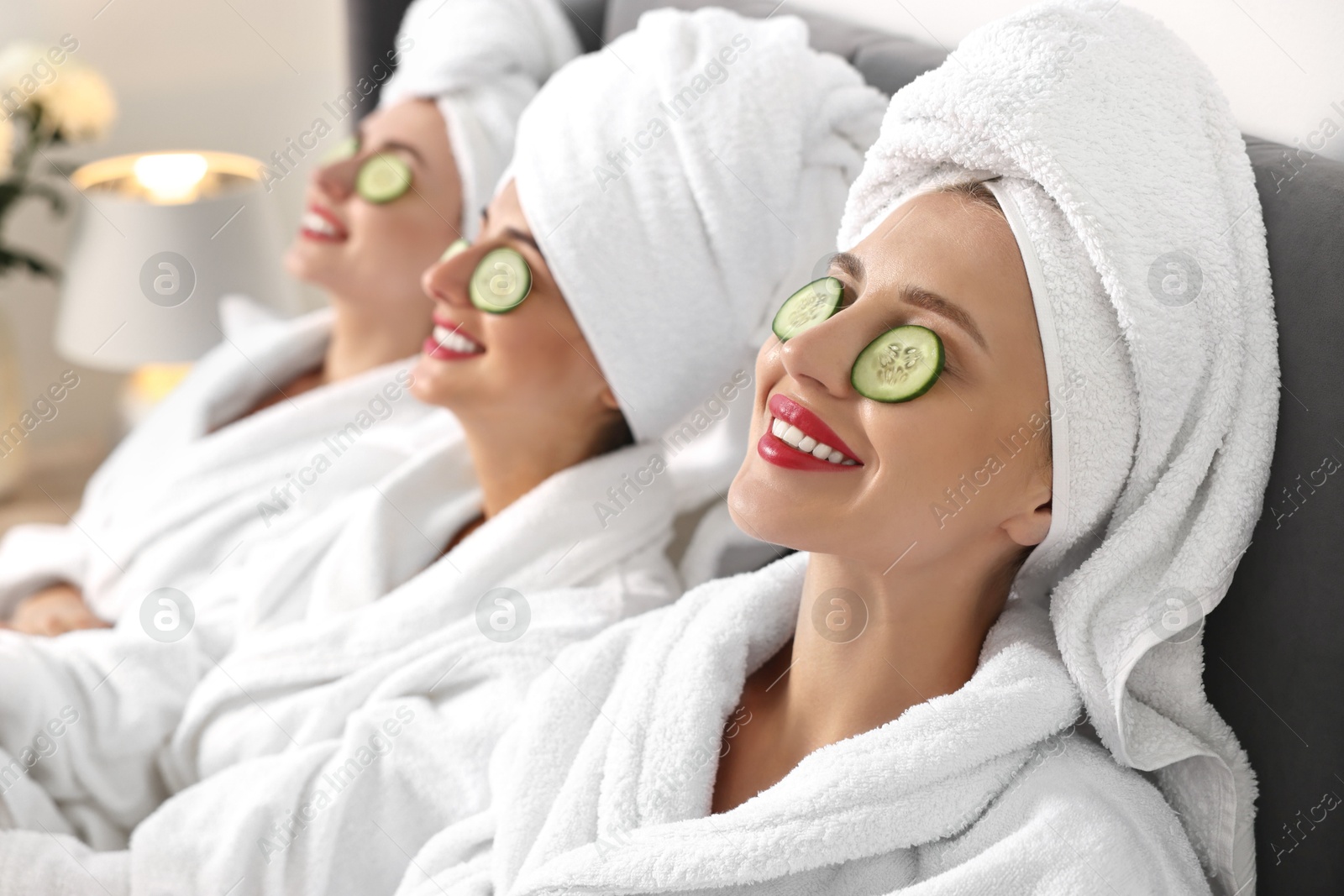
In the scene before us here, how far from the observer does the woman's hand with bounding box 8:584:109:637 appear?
5.26ft

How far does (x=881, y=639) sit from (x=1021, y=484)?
17cm

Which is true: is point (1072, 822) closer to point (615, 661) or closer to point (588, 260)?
point (615, 661)

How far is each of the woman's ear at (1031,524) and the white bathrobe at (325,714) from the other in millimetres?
508

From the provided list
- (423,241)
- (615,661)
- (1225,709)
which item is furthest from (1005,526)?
(423,241)

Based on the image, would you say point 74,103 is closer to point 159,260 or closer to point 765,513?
point 159,260

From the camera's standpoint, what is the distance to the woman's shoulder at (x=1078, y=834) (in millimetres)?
820

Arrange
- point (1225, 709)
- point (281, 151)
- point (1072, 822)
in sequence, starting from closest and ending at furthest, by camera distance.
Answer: point (1072, 822) < point (1225, 709) < point (281, 151)

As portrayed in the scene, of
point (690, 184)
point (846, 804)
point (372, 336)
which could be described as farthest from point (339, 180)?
point (846, 804)

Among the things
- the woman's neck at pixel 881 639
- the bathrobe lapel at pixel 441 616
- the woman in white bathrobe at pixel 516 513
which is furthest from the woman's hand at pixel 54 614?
the woman's neck at pixel 881 639

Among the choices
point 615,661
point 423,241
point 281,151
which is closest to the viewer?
point 615,661

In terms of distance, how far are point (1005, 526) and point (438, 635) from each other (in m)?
0.63

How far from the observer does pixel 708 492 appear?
57.9 inches

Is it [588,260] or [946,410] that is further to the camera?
[588,260]

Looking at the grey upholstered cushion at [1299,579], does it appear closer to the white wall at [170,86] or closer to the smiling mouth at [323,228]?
the smiling mouth at [323,228]
